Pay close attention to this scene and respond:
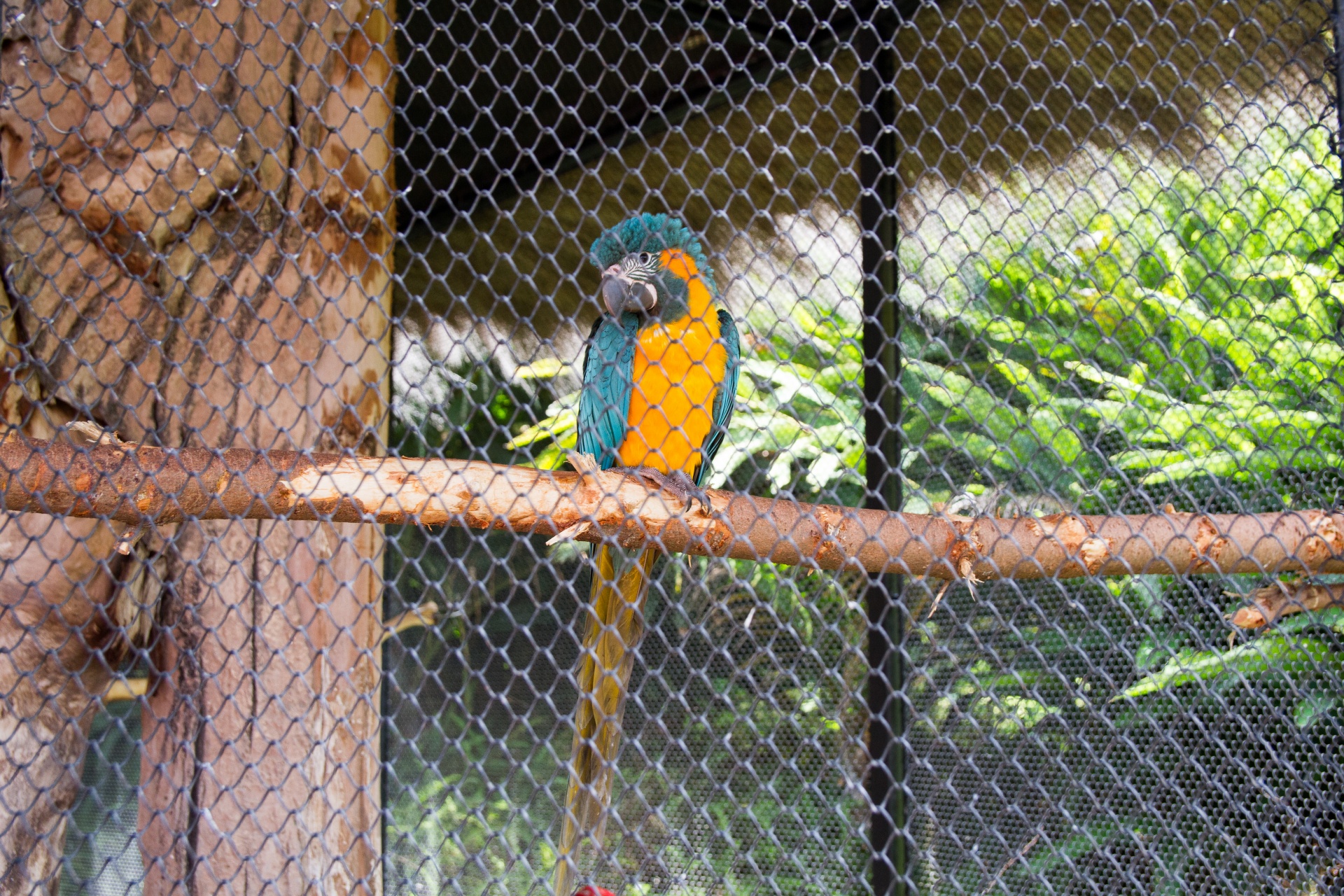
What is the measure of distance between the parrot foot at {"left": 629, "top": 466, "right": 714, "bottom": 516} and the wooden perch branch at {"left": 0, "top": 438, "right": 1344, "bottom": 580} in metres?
0.04

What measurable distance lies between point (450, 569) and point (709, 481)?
82 cm

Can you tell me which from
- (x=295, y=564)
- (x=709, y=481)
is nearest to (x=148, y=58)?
(x=295, y=564)

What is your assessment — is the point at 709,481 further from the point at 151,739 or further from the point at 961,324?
the point at 151,739

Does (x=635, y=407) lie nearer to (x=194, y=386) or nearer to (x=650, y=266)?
(x=650, y=266)

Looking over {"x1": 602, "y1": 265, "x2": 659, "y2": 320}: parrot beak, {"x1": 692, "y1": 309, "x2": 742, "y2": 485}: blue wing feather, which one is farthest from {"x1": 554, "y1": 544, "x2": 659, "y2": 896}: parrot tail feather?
{"x1": 602, "y1": 265, "x2": 659, "y2": 320}: parrot beak

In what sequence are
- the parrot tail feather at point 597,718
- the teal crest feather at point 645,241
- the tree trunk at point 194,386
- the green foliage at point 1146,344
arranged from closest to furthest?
the parrot tail feather at point 597,718, the green foliage at point 1146,344, the tree trunk at point 194,386, the teal crest feather at point 645,241

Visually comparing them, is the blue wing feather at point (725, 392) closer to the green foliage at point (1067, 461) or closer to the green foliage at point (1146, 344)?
the green foliage at point (1067, 461)

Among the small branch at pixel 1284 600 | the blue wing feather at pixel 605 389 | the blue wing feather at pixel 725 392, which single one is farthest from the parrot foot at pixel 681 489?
the small branch at pixel 1284 600

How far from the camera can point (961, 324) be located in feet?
6.74

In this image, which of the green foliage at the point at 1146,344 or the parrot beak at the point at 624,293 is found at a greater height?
the green foliage at the point at 1146,344

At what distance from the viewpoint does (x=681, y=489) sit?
57.6 inches

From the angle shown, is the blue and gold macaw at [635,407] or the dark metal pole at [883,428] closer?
the blue and gold macaw at [635,407]

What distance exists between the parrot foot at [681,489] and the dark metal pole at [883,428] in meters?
0.54

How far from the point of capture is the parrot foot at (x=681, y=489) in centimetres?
144
